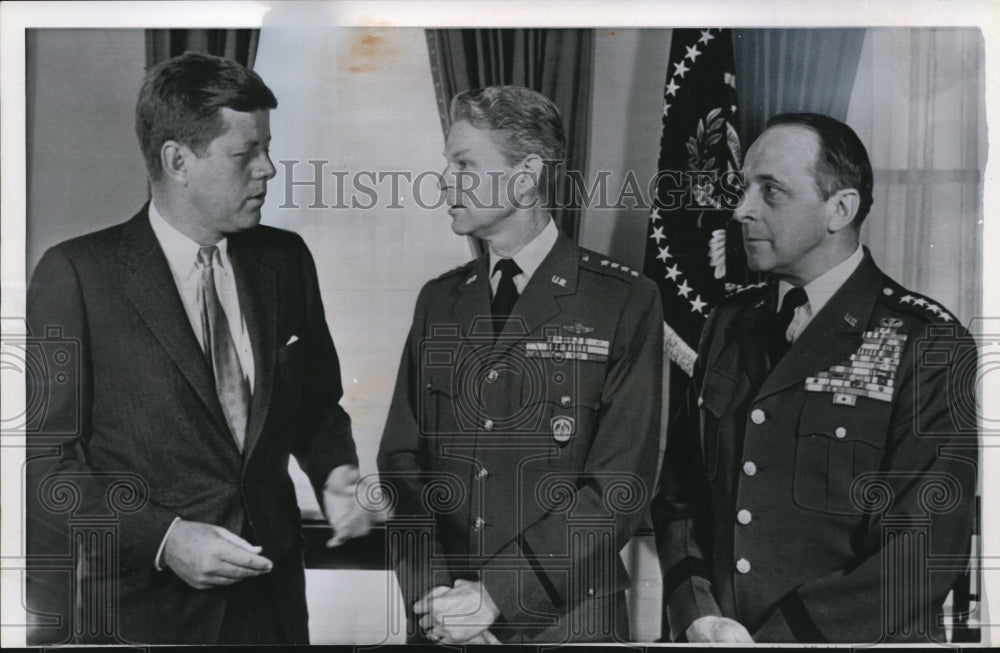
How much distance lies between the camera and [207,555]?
13.2ft

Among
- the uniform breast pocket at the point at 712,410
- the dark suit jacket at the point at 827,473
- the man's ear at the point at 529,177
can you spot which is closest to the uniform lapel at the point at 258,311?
the man's ear at the point at 529,177

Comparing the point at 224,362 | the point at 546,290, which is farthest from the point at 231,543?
the point at 546,290

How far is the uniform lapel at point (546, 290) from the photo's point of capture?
13.2 feet

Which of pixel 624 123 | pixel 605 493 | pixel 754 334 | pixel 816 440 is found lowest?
pixel 605 493

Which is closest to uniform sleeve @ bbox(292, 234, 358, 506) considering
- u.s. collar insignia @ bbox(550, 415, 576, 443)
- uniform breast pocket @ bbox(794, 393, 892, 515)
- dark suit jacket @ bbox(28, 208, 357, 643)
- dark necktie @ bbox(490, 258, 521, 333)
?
dark suit jacket @ bbox(28, 208, 357, 643)

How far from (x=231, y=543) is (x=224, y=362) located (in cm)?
71

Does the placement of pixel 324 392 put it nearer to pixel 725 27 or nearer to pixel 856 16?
pixel 725 27

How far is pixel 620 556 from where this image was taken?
13.3 ft

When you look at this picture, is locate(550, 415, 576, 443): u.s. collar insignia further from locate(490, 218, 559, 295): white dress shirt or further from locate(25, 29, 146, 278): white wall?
locate(25, 29, 146, 278): white wall

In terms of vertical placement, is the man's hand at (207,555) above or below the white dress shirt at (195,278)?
below

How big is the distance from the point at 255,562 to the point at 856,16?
3.22m

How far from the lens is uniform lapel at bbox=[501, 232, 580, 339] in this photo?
13.2ft

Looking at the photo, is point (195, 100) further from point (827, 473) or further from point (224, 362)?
point (827, 473)

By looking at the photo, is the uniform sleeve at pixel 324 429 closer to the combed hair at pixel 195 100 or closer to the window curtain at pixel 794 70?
the combed hair at pixel 195 100
